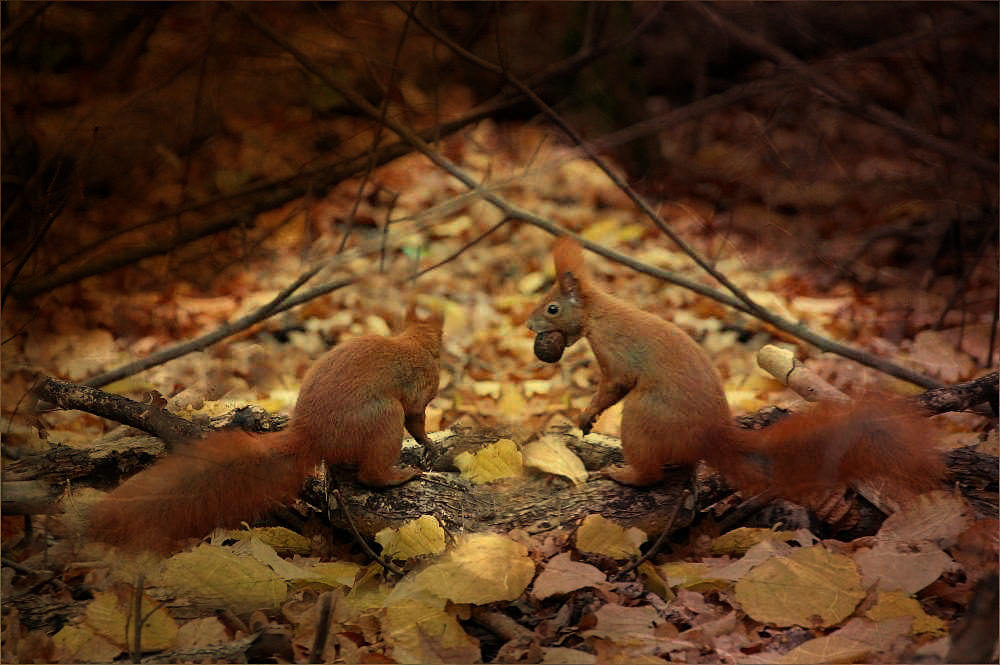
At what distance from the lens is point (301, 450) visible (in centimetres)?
120

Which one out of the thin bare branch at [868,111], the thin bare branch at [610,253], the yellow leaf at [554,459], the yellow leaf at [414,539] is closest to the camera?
the yellow leaf at [414,539]

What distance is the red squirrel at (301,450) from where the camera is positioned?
1.11 m

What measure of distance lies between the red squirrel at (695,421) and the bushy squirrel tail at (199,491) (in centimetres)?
34

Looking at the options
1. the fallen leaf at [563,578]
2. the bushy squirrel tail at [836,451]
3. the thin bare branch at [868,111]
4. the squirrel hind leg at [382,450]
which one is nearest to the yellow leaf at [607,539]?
the fallen leaf at [563,578]

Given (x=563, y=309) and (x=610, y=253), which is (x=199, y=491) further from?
(x=610, y=253)

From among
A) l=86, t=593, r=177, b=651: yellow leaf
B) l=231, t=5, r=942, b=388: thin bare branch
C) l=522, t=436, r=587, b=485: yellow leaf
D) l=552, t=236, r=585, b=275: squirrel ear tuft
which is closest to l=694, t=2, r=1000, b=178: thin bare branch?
l=231, t=5, r=942, b=388: thin bare branch

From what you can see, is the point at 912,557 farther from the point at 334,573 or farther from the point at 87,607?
the point at 87,607

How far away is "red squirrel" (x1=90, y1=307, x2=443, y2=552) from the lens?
1111 mm

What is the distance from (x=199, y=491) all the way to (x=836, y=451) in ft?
2.24

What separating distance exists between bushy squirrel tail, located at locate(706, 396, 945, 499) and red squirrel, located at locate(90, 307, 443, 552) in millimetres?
361

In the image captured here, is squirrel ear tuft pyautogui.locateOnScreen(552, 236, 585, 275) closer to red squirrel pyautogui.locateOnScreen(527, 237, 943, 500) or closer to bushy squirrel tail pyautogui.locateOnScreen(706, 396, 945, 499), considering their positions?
red squirrel pyautogui.locateOnScreen(527, 237, 943, 500)

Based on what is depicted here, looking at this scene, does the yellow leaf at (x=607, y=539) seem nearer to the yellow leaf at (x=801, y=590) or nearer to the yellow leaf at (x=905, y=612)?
the yellow leaf at (x=801, y=590)

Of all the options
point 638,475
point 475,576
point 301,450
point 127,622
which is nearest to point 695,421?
point 638,475

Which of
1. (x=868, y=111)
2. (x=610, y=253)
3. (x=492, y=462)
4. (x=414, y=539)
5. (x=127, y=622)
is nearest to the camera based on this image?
(x=127, y=622)
